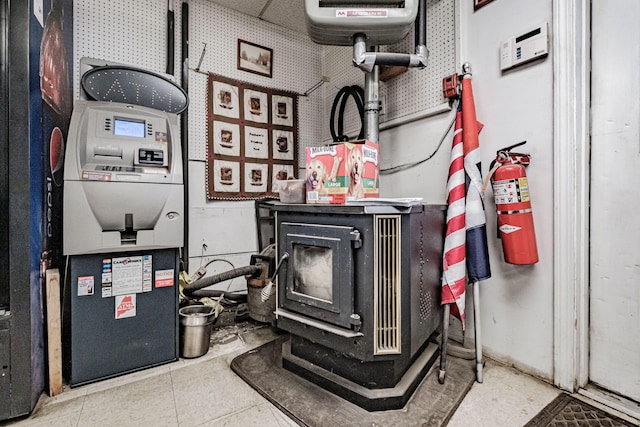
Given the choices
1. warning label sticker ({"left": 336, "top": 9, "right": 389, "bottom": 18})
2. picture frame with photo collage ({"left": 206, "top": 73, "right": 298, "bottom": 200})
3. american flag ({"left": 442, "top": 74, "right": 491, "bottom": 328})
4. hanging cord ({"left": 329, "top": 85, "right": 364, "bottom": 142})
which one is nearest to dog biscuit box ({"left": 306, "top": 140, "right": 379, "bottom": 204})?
american flag ({"left": 442, "top": 74, "right": 491, "bottom": 328})

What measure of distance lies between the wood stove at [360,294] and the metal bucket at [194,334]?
60 centimetres

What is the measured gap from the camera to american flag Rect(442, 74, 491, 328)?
177 cm

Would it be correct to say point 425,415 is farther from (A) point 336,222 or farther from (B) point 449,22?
(B) point 449,22

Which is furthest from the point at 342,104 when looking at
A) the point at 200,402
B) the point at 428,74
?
the point at 200,402

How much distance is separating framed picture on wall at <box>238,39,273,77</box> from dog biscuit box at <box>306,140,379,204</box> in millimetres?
1854

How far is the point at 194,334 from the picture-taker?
202 centimetres

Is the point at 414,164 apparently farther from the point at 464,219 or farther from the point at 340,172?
the point at 340,172

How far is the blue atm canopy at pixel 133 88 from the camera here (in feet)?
5.93

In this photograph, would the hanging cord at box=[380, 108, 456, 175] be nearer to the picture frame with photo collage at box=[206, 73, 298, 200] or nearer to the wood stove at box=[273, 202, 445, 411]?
the wood stove at box=[273, 202, 445, 411]

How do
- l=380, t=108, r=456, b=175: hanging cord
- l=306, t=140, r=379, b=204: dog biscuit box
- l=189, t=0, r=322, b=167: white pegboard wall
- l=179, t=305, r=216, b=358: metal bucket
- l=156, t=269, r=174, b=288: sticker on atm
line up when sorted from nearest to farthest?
l=306, t=140, r=379, b=204: dog biscuit box < l=156, t=269, r=174, b=288: sticker on atm < l=179, t=305, r=216, b=358: metal bucket < l=380, t=108, r=456, b=175: hanging cord < l=189, t=0, r=322, b=167: white pegboard wall

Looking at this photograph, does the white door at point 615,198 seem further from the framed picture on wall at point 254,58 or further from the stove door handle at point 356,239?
the framed picture on wall at point 254,58

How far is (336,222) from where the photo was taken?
1.56 m

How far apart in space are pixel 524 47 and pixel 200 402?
2.57 m

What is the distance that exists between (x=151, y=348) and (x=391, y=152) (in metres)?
2.20
